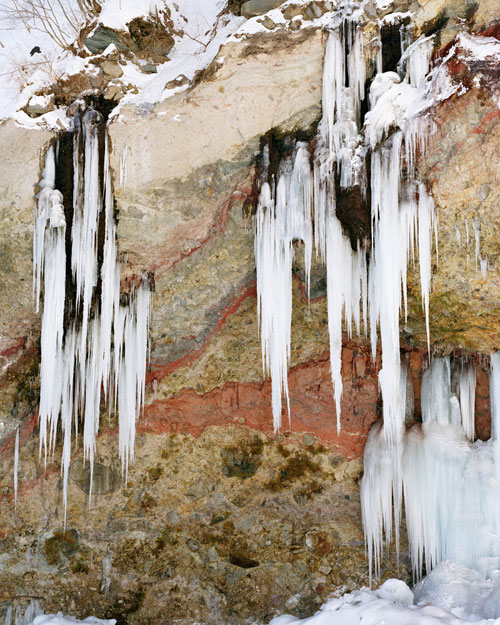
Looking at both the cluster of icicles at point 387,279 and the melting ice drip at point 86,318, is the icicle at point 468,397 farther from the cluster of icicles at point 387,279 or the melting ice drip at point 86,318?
the melting ice drip at point 86,318

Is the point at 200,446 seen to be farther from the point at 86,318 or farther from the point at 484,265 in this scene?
the point at 484,265

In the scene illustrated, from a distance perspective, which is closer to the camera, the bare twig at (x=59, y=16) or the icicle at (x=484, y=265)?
the icicle at (x=484, y=265)

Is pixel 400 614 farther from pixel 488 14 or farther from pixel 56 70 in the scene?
pixel 56 70

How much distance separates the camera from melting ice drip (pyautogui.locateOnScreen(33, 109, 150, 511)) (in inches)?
232

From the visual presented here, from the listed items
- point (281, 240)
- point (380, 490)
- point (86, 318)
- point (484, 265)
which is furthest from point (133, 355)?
point (484, 265)

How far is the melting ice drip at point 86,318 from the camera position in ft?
19.3

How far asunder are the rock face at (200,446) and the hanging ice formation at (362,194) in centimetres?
44

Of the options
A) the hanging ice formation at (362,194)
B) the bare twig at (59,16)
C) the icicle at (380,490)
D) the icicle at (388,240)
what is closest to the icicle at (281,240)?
the hanging ice formation at (362,194)

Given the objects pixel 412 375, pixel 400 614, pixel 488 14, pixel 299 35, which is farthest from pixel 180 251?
pixel 400 614

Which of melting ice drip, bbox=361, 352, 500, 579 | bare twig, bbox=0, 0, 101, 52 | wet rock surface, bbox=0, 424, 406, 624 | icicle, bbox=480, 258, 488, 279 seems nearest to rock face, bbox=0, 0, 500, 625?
wet rock surface, bbox=0, 424, 406, 624

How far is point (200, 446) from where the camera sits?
739 centimetres

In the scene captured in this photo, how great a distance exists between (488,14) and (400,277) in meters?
2.32

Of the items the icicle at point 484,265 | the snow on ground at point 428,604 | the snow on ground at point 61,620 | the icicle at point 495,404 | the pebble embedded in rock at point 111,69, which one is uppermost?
the pebble embedded in rock at point 111,69

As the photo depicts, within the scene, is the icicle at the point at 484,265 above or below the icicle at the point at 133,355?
above
